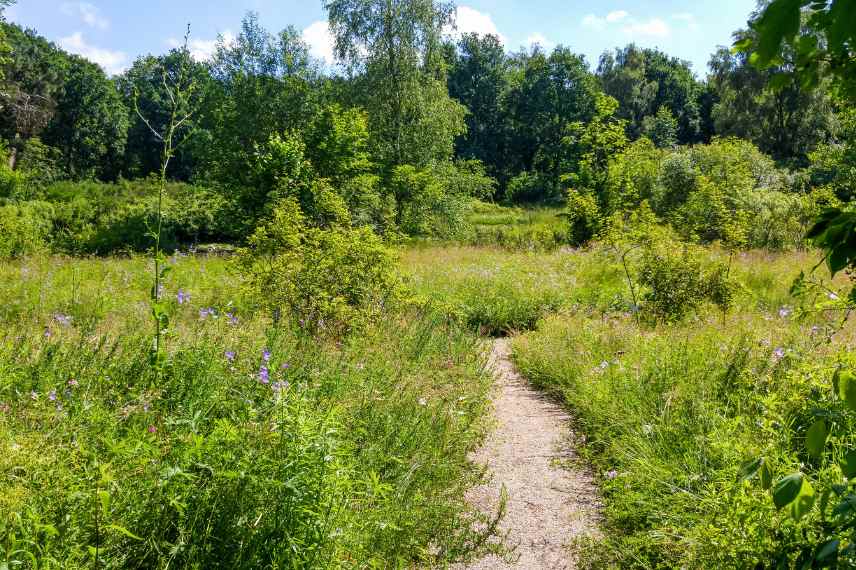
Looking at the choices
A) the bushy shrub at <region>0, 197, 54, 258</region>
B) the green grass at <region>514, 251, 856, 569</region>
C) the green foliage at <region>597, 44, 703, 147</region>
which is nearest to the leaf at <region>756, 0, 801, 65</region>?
the green grass at <region>514, 251, 856, 569</region>

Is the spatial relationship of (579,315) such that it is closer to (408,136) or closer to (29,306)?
(29,306)

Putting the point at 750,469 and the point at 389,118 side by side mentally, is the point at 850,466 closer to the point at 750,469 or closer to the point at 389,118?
the point at 750,469

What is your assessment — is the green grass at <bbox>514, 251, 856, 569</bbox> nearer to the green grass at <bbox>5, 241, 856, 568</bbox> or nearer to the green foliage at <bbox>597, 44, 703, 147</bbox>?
the green grass at <bbox>5, 241, 856, 568</bbox>

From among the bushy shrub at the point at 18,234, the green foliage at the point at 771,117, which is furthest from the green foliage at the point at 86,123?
the green foliage at the point at 771,117

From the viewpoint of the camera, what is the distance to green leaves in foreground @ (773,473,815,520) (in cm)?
114

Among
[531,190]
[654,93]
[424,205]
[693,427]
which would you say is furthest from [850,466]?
[654,93]

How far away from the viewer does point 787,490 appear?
116 cm

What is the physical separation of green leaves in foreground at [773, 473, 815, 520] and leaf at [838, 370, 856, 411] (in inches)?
6.8

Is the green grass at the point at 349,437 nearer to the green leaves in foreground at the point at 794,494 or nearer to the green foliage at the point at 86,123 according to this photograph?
the green leaves in foreground at the point at 794,494

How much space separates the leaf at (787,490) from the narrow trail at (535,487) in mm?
2463

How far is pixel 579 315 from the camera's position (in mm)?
9203

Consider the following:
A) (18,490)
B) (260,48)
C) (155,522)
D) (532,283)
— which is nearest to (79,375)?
(18,490)

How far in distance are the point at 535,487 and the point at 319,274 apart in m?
3.55

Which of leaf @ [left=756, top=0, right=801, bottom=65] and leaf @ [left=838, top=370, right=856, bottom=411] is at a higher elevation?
leaf @ [left=756, top=0, right=801, bottom=65]
